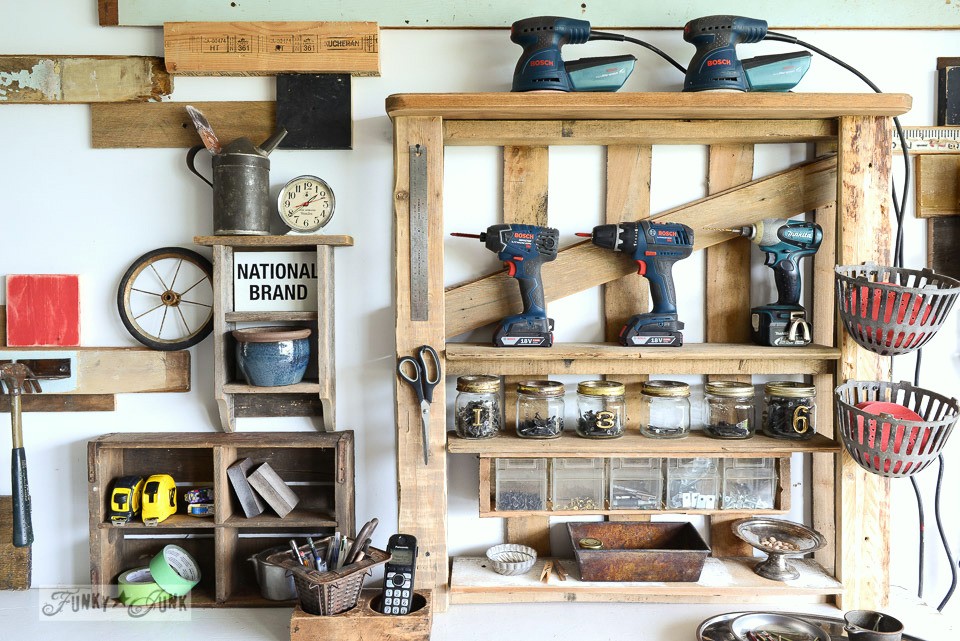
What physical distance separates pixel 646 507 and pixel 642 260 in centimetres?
77

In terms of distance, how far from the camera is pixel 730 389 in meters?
2.06

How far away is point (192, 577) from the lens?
2.13m

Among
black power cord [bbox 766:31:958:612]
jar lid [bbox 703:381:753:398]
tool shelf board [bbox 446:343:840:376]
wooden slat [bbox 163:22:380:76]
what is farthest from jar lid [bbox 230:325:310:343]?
black power cord [bbox 766:31:958:612]

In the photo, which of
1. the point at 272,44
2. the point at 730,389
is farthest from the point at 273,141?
the point at 730,389

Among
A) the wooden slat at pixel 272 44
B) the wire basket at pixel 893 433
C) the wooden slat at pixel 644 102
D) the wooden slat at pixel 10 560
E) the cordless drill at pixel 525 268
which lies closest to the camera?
the wire basket at pixel 893 433

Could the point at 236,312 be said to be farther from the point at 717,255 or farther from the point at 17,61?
the point at 717,255

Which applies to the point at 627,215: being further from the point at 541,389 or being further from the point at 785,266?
the point at 541,389

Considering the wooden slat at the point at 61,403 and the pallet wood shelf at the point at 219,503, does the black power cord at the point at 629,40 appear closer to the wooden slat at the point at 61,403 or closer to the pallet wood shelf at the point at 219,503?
the pallet wood shelf at the point at 219,503

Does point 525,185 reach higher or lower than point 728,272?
higher

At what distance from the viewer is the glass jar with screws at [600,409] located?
2.07 meters

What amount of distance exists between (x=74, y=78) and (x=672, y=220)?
1.96 metres

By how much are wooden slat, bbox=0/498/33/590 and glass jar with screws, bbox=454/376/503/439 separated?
1.50 m

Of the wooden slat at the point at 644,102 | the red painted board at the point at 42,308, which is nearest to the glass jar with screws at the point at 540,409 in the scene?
the wooden slat at the point at 644,102

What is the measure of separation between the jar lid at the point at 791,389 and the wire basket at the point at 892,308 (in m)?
0.22
